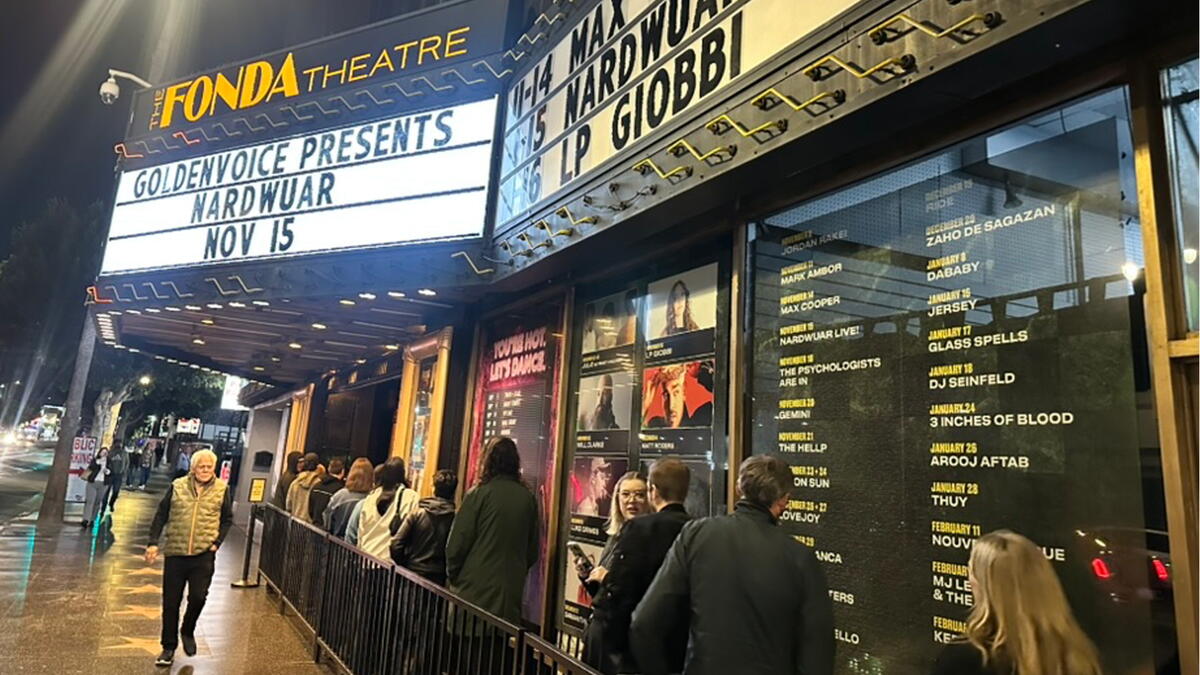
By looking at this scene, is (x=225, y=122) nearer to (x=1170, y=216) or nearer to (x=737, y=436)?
(x=737, y=436)

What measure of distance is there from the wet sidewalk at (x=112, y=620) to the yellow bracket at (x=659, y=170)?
501cm

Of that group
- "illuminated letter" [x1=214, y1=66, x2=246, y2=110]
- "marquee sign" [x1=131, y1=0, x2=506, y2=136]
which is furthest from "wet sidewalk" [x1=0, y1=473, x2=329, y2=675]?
"illuminated letter" [x1=214, y1=66, x2=246, y2=110]

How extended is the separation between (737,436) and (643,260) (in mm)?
1998

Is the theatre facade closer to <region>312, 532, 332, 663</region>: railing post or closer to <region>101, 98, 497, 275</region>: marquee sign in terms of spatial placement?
<region>101, 98, 497, 275</region>: marquee sign

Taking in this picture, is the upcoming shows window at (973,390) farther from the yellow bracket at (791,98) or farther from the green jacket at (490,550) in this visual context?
the green jacket at (490,550)

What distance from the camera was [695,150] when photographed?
182 inches

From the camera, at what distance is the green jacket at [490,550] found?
5047 millimetres

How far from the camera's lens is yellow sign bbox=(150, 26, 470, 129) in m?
8.53

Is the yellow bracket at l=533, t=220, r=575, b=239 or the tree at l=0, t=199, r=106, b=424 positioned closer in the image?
the yellow bracket at l=533, t=220, r=575, b=239

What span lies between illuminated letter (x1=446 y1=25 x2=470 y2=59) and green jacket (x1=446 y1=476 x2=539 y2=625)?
5.15 meters

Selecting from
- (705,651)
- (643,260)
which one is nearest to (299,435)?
(643,260)

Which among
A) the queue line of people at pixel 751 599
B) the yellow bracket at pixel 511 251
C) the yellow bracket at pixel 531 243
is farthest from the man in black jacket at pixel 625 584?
the yellow bracket at pixel 511 251

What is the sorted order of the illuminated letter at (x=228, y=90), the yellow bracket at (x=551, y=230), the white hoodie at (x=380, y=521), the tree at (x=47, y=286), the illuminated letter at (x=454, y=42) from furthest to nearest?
1. the tree at (x=47, y=286)
2. the illuminated letter at (x=228, y=90)
3. the illuminated letter at (x=454, y=42)
4. the white hoodie at (x=380, y=521)
5. the yellow bracket at (x=551, y=230)

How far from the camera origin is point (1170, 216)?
9.44 ft
